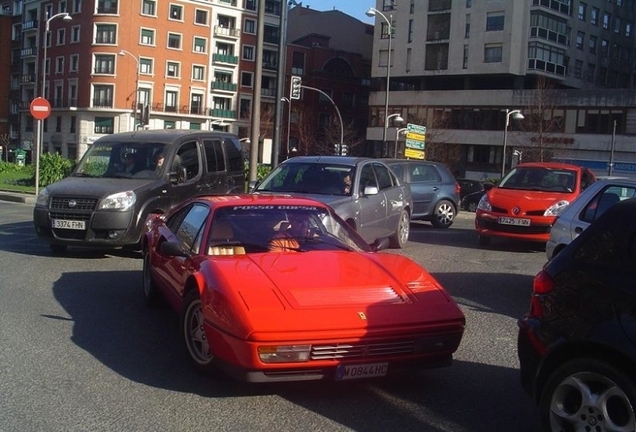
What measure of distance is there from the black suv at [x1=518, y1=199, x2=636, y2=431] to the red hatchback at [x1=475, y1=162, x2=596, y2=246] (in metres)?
9.17

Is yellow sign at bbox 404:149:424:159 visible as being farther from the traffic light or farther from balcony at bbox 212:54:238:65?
balcony at bbox 212:54:238:65

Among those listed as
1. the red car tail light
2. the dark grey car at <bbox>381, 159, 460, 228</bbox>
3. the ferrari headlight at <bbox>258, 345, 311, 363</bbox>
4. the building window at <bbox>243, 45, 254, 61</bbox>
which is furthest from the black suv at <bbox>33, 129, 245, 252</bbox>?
the building window at <bbox>243, 45, 254, 61</bbox>

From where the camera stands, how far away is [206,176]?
13.0m

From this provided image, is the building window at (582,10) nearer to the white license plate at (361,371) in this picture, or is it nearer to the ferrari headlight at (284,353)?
the white license plate at (361,371)

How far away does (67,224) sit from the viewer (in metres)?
11.1

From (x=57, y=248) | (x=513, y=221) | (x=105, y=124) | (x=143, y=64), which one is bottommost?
(x=57, y=248)

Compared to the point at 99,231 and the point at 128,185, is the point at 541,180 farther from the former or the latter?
the point at 99,231

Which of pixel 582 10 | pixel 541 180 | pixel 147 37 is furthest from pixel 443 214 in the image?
pixel 147 37

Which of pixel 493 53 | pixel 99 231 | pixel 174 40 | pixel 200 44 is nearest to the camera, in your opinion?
pixel 99 231

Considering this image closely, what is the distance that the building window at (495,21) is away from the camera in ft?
214

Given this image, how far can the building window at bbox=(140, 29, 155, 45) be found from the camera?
74.6 m

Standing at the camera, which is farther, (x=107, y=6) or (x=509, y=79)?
(x=107, y=6)

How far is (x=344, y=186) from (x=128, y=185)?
3.26m

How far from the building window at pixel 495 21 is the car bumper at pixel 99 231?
59.3 m
